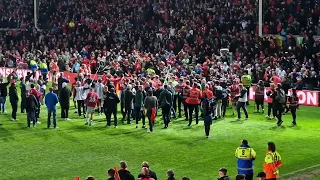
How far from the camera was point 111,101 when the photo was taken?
29250 mm

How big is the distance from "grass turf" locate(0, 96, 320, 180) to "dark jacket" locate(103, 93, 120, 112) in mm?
924

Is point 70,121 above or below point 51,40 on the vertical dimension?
below

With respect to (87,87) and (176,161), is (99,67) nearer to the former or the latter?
(87,87)

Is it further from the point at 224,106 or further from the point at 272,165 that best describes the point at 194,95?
the point at 272,165

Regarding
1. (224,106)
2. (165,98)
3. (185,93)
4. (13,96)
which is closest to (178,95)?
(185,93)

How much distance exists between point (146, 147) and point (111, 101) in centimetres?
394

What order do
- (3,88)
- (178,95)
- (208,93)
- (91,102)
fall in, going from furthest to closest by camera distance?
(3,88) < (178,95) < (91,102) < (208,93)

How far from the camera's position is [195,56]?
44.4 metres

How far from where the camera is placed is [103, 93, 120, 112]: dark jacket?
29.1 meters

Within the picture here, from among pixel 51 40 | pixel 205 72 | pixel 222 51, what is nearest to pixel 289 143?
pixel 205 72

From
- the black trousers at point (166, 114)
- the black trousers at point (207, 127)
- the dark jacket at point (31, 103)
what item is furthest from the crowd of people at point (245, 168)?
the dark jacket at point (31, 103)

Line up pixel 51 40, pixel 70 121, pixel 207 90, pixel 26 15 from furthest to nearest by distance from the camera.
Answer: pixel 26 15, pixel 51 40, pixel 70 121, pixel 207 90

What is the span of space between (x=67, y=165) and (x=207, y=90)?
801cm

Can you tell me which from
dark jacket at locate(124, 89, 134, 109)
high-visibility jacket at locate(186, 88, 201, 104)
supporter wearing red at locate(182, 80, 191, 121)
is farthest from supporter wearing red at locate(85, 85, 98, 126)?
A: high-visibility jacket at locate(186, 88, 201, 104)
